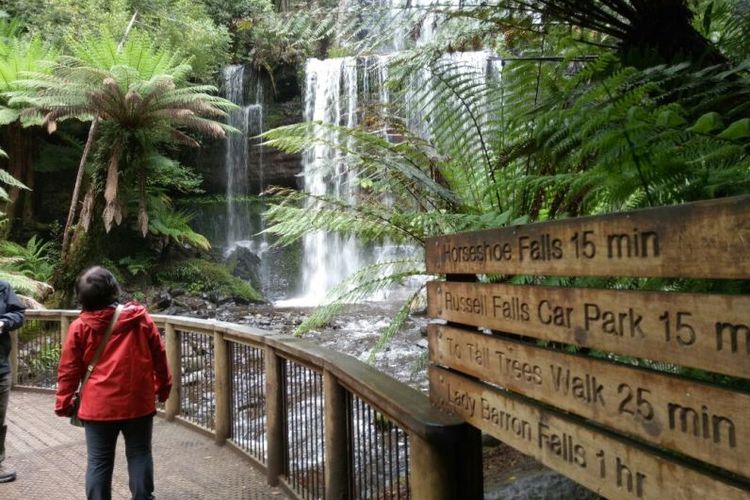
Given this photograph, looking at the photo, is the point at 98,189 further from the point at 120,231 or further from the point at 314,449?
the point at 314,449

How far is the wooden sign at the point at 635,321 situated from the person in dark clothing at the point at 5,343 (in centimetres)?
357

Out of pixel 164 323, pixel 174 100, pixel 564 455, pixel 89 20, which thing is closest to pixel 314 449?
pixel 564 455

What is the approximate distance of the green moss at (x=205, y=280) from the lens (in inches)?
615

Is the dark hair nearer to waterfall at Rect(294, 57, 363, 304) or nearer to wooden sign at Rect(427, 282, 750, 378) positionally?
wooden sign at Rect(427, 282, 750, 378)

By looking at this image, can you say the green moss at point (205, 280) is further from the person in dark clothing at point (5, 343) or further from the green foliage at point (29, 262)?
the person in dark clothing at point (5, 343)

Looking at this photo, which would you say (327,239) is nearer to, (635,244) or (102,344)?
(102,344)

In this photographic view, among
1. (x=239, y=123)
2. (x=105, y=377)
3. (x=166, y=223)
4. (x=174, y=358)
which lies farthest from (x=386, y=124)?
(x=239, y=123)

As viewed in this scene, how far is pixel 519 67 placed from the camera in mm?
2973

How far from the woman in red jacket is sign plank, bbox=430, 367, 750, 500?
1853mm

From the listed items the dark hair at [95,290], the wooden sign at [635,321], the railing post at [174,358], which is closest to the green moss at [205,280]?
the railing post at [174,358]

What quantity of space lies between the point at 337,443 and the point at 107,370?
3.92 feet

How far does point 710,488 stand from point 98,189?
42.0 ft

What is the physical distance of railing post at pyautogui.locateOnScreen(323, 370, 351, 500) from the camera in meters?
2.68

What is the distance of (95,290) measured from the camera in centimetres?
283
